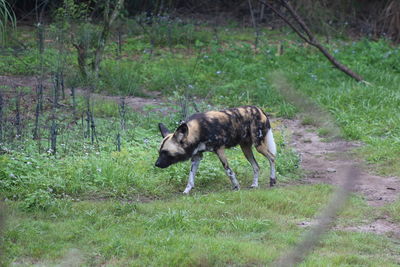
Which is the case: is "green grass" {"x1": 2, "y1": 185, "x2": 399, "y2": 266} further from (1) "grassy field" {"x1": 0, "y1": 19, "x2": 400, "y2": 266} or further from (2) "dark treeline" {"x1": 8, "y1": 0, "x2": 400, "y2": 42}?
(2) "dark treeline" {"x1": 8, "y1": 0, "x2": 400, "y2": 42}

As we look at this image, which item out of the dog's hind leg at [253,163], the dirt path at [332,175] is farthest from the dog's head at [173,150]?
the dirt path at [332,175]

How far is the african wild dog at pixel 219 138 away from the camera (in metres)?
5.75

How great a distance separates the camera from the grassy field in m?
4.09

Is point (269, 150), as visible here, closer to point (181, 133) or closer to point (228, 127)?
point (228, 127)

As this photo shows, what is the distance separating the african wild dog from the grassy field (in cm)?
22

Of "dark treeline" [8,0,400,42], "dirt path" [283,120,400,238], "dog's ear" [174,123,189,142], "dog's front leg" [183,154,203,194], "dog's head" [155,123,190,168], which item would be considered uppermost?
"dark treeline" [8,0,400,42]

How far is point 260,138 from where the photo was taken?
6160 mm

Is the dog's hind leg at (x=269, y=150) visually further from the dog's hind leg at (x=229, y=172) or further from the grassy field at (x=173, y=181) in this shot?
the dog's hind leg at (x=229, y=172)

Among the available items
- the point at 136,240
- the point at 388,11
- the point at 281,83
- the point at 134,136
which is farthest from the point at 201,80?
the point at 281,83

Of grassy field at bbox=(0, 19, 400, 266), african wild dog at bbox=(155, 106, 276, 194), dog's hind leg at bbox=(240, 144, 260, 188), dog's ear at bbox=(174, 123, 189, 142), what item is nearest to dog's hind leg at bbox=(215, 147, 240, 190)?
african wild dog at bbox=(155, 106, 276, 194)

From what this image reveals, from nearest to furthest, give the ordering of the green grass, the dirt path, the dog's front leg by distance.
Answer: the green grass < the dirt path < the dog's front leg

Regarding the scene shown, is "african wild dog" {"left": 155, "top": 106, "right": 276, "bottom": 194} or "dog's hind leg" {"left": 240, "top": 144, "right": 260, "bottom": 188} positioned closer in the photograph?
"african wild dog" {"left": 155, "top": 106, "right": 276, "bottom": 194}

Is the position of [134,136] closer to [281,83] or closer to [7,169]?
[7,169]

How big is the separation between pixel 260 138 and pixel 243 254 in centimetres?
228
